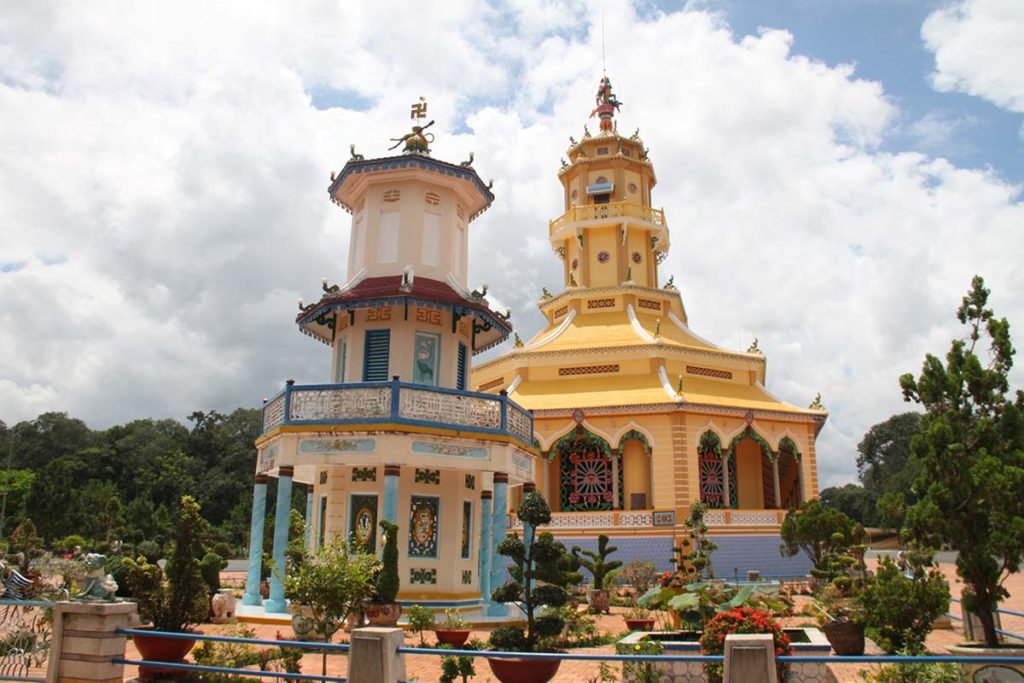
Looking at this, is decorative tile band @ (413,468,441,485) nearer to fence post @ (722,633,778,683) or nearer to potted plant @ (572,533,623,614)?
potted plant @ (572,533,623,614)

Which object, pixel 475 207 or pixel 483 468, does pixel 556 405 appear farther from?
pixel 483 468

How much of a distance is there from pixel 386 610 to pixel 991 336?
37.7 feet

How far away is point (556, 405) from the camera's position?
33.8 m

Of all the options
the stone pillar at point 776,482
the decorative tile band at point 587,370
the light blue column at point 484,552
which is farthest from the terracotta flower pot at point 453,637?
the stone pillar at point 776,482

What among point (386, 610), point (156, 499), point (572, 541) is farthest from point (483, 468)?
point (156, 499)

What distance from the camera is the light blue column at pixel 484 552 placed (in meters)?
18.2

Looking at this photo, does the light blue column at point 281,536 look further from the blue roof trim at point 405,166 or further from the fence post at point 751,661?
the fence post at point 751,661

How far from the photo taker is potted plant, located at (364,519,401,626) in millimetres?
14789

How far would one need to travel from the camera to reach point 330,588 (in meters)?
12.4

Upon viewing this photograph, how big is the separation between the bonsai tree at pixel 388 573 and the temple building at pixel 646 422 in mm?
15544

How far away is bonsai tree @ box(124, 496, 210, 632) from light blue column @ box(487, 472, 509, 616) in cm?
680

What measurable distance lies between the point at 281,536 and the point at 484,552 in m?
4.41

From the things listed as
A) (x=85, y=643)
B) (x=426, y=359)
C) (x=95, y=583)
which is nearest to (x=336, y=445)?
(x=426, y=359)

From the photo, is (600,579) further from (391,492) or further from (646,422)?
(391,492)
